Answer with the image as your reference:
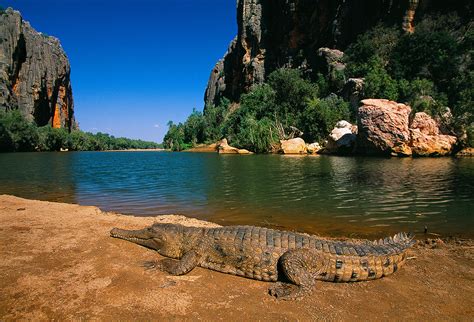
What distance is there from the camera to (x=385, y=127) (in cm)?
3066

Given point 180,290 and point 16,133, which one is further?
point 16,133

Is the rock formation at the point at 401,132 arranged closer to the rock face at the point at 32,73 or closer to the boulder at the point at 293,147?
the boulder at the point at 293,147

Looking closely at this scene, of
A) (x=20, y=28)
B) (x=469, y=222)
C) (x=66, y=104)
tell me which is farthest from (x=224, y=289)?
(x=66, y=104)

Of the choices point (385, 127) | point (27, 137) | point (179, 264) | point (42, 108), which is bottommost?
point (179, 264)

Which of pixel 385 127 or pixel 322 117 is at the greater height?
pixel 322 117

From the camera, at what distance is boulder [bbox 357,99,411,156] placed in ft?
99.6

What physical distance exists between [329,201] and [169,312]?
8.67m

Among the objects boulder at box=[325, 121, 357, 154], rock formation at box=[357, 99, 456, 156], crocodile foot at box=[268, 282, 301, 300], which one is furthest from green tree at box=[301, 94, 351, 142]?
crocodile foot at box=[268, 282, 301, 300]

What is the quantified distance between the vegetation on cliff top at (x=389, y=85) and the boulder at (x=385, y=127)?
386cm

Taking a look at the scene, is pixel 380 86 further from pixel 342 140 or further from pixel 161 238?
pixel 161 238

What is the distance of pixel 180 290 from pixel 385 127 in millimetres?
31216

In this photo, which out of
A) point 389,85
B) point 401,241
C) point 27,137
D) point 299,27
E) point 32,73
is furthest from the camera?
point 32,73

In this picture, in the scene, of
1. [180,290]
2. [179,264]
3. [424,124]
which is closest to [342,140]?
[424,124]

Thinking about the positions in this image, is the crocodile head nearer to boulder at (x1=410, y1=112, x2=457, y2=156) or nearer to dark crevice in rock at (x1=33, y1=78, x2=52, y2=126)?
boulder at (x1=410, y1=112, x2=457, y2=156)
